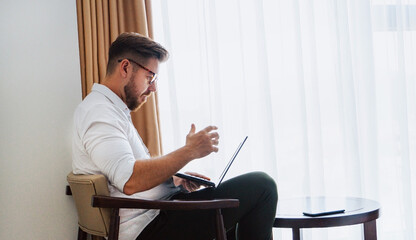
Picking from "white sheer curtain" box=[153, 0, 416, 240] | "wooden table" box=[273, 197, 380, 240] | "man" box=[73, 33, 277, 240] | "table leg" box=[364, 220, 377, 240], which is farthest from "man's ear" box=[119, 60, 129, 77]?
"table leg" box=[364, 220, 377, 240]

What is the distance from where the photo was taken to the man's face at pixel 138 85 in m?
2.06

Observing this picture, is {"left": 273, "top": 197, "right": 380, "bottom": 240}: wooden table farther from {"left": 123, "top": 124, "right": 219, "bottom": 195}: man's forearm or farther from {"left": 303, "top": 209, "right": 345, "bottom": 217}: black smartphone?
{"left": 123, "top": 124, "right": 219, "bottom": 195}: man's forearm

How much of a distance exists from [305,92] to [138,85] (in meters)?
1.30

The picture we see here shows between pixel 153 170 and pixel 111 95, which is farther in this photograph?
pixel 111 95

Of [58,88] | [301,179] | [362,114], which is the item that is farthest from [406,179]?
[58,88]

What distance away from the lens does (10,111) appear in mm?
2459

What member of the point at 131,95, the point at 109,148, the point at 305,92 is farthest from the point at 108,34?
the point at 305,92

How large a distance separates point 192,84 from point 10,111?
100 centimetres

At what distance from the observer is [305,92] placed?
301 centimetres

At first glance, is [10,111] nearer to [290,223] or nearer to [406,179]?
[290,223]

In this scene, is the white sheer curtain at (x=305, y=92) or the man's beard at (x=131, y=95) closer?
the man's beard at (x=131, y=95)

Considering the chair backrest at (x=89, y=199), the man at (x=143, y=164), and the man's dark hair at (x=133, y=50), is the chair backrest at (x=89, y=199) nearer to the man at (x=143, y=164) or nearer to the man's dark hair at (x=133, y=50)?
the man at (x=143, y=164)

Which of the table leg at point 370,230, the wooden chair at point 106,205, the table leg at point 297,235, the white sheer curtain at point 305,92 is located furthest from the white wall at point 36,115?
the table leg at point 370,230

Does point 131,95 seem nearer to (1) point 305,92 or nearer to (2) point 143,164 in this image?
(2) point 143,164
